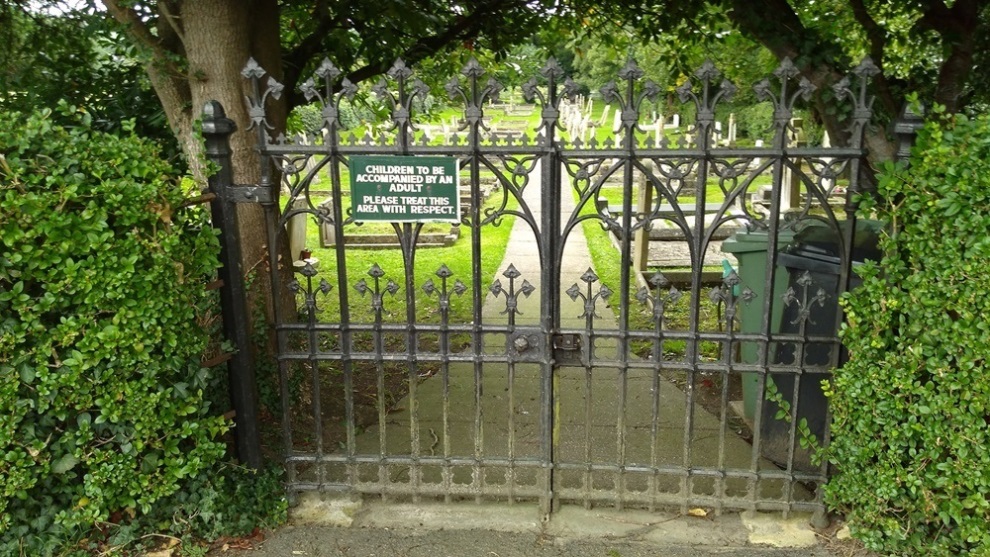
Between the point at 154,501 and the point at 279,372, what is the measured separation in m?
0.83

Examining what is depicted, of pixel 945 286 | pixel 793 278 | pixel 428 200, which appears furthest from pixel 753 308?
pixel 428 200

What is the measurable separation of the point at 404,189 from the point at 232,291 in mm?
1023

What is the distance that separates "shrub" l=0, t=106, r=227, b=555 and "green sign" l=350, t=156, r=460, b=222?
76cm

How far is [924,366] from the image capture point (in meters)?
3.17

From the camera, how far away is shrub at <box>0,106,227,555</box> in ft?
9.87

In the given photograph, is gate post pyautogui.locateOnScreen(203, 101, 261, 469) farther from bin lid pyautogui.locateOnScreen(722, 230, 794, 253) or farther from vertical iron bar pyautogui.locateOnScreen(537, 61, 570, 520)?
bin lid pyautogui.locateOnScreen(722, 230, 794, 253)

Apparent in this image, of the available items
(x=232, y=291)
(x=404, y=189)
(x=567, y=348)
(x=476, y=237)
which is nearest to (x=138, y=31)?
(x=232, y=291)

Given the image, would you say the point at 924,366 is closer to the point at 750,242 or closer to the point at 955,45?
the point at 750,242

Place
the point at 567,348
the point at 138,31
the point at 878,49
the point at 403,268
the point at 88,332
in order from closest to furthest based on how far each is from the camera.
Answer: the point at 88,332 → the point at 567,348 → the point at 138,31 → the point at 878,49 → the point at 403,268

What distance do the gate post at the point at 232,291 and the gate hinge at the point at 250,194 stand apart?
0.8 inches

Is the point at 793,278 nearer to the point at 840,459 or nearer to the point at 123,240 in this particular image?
the point at 840,459

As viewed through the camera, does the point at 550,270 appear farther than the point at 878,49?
No

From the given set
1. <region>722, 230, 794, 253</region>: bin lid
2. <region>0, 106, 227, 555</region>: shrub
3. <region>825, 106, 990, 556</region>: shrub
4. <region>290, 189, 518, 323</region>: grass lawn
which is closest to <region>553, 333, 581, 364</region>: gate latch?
<region>825, 106, 990, 556</region>: shrub

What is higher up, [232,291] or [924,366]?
[232,291]
